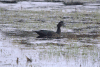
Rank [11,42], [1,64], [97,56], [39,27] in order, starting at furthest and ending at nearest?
[39,27], [11,42], [97,56], [1,64]

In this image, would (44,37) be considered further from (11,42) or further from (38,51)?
(38,51)

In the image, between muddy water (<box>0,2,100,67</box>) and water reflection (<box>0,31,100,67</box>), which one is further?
muddy water (<box>0,2,100,67</box>)

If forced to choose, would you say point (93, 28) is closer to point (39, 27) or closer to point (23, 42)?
point (39, 27)

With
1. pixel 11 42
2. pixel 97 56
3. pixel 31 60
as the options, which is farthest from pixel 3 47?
pixel 97 56

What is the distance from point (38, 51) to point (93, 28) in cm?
579

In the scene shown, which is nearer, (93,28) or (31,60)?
(31,60)

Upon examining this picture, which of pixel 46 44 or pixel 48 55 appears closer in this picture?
pixel 48 55

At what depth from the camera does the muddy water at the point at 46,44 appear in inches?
322

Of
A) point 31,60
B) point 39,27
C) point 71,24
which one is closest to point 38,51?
point 31,60

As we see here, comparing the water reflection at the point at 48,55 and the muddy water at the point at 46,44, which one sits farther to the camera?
the muddy water at the point at 46,44

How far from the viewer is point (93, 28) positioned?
1441 centimetres

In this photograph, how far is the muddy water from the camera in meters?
8.18

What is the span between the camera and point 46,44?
10.5m

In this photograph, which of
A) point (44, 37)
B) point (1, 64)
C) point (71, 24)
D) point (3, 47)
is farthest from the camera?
point (71, 24)
